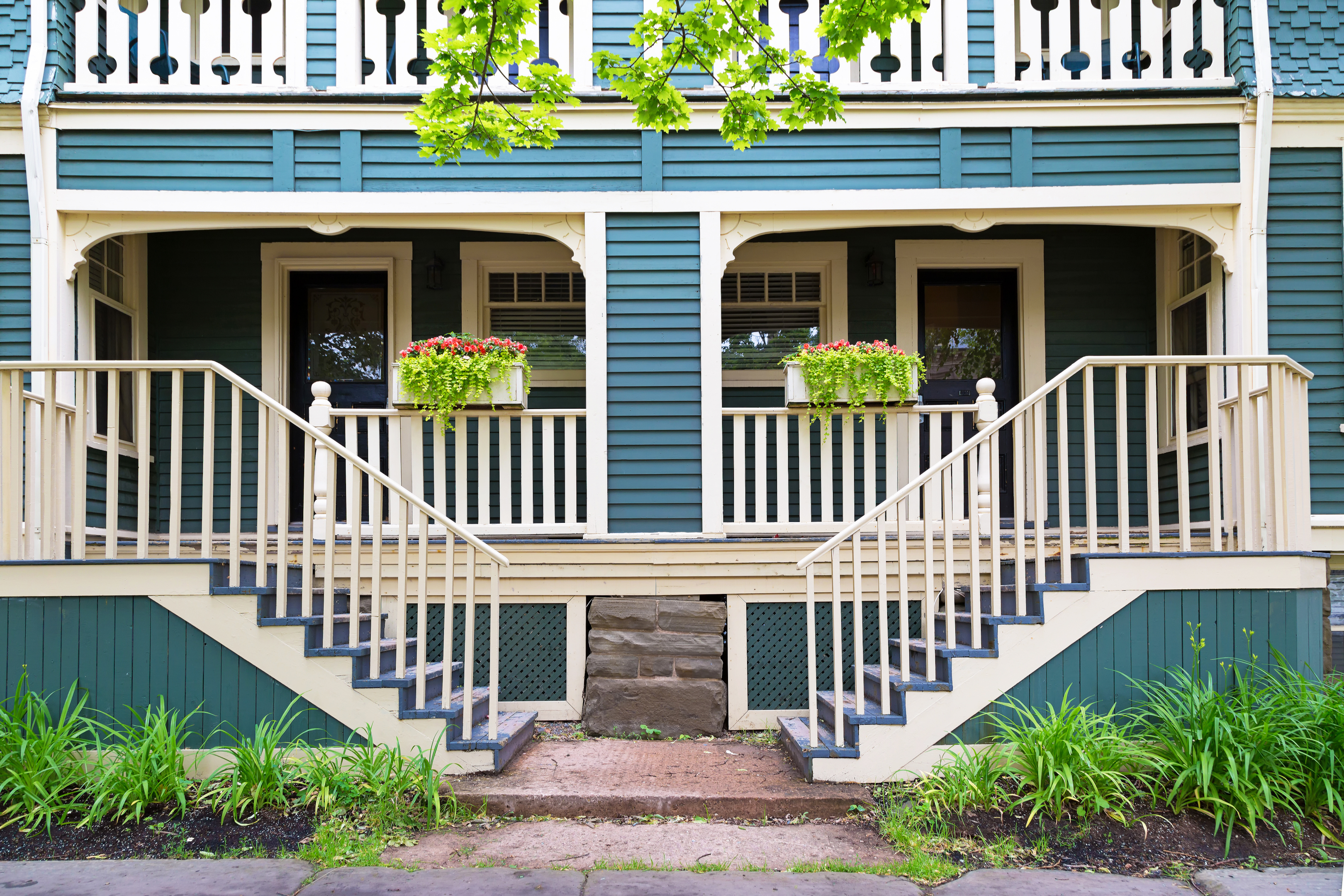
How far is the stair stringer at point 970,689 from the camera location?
445cm

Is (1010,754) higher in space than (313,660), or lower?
lower

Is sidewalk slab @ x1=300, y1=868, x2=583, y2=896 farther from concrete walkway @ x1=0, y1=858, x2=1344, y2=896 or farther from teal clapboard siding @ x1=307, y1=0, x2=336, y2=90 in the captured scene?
teal clapboard siding @ x1=307, y1=0, x2=336, y2=90

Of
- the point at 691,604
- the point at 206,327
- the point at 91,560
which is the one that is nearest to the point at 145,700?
the point at 91,560

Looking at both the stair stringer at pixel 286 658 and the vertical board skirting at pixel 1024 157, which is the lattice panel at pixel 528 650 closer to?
the stair stringer at pixel 286 658

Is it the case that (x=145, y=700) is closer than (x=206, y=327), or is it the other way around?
(x=145, y=700)

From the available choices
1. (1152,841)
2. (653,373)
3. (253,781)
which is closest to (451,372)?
(653,373)

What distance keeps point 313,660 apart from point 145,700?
806 mm

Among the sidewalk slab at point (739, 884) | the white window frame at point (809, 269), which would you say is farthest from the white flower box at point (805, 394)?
the sidewalk slab at point (739, 884)

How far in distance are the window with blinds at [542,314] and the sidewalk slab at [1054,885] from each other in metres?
4.96

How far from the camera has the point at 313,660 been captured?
4.51 meters

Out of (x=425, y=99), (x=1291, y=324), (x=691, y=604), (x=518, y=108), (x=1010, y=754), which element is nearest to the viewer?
(x=1010, y=754)

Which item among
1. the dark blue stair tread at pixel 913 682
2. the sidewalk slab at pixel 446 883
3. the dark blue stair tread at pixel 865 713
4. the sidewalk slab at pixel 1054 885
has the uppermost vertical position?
the dark blue stair tread at pixel 913 682

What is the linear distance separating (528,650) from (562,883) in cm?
242

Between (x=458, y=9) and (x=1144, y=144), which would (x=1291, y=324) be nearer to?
(x=1144, y=144)
